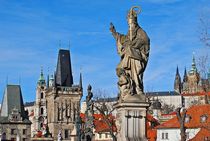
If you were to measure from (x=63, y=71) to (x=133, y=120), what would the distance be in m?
92.0

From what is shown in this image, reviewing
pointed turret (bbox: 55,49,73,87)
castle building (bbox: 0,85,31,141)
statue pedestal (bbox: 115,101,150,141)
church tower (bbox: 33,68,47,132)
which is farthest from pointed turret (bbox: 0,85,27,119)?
statue pedestal (bbox: 115,101,150,141)

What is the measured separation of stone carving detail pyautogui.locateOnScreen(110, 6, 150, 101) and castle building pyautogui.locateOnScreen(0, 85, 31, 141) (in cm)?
7722

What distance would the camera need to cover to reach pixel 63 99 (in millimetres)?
99250

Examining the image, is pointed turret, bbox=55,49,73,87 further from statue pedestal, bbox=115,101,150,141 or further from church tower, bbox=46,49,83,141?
statue pedestal, bbox=115,101,150,141

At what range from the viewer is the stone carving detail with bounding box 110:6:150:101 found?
10.2 metres

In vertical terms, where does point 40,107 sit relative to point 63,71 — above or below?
below

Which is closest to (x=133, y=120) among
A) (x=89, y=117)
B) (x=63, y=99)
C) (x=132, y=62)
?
(x=132, y=62)

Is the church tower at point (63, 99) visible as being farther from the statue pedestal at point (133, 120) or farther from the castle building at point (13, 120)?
the statue pedestal at point (133, 120)

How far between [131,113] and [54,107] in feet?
293

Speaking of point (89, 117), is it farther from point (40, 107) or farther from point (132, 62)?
point (40, 107)

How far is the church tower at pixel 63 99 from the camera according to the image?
315 ft

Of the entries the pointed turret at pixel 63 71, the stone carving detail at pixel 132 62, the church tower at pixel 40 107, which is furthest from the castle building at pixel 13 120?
the stone carving detail at pixel 132 62

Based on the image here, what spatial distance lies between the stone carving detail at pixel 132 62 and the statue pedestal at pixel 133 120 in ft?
0.73

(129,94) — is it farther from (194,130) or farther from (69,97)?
(69,97)
